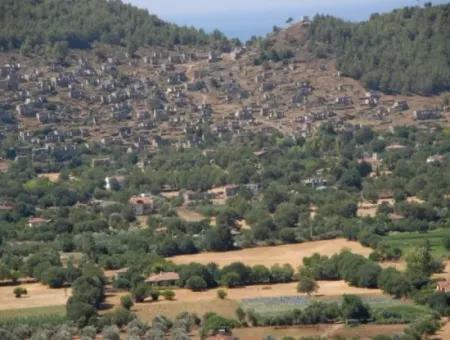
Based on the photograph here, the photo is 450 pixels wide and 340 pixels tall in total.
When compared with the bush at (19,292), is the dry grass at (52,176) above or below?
below

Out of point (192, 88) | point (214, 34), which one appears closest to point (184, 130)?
point (192, 88)

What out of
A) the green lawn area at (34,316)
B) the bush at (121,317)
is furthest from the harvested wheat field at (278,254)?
the bush at (121,317)

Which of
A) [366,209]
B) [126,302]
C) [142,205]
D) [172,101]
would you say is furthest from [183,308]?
[172,101]

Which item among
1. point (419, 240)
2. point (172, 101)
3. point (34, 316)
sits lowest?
point (34, 316)

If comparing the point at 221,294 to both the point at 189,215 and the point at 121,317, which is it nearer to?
the point at 121,317

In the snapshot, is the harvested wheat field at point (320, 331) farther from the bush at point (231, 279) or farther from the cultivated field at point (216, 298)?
the bush at point (231, 279)

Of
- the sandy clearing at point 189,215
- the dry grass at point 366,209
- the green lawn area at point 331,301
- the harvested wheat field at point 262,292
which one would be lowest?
the sandy clearing at point 189,215
